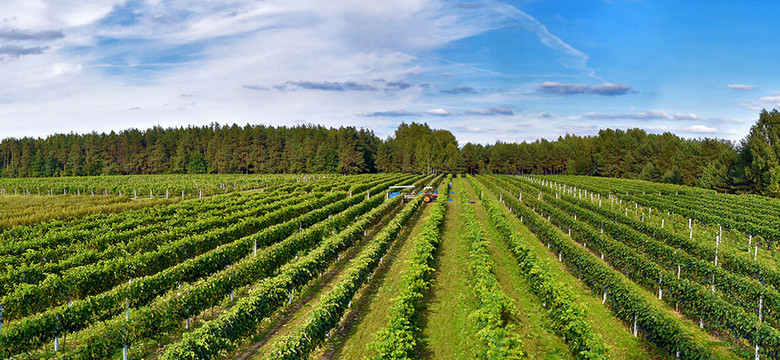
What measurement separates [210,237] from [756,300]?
22.3 m

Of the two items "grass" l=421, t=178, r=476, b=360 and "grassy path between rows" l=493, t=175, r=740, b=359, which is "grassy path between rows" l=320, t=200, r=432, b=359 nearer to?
"grass" l=421, t=178, r=476, b=360

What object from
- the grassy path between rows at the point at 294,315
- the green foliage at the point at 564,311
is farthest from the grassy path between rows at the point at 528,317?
the grassy path between rows at the point at 294,315

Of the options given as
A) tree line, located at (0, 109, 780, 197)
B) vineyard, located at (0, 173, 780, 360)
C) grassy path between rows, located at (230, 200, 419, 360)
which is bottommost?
grassy path between rows, located at (230, 200, 419, 360)

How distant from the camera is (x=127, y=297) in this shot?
12.9 m

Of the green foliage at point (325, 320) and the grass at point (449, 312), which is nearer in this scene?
the green foliage at point (325, 320)

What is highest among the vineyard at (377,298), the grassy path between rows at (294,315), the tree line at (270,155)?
the tree line at (270,155)

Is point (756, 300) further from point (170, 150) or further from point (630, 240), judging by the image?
point (170, 150)

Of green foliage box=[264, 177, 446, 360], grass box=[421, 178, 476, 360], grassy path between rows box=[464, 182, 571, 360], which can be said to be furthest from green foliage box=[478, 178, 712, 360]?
green foliage box=[264, 177, 446, 360]

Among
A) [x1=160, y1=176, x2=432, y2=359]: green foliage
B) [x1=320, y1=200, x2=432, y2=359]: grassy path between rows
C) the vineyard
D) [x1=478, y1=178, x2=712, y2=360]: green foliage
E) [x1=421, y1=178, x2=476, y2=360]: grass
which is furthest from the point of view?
[x1=421, y1=178, x2=476, y2=360]: grass

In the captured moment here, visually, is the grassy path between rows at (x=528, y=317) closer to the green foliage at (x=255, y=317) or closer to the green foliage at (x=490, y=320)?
the green foliage at (x=490, y=320)

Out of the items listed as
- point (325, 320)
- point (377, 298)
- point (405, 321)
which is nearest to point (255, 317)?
point (325, 320)

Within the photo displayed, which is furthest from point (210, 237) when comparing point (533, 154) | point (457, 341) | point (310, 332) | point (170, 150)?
point (533, 154)

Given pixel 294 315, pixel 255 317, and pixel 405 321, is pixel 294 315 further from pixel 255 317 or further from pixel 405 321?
pixel 405 321

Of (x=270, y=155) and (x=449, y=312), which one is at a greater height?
(x=270, y=155)
